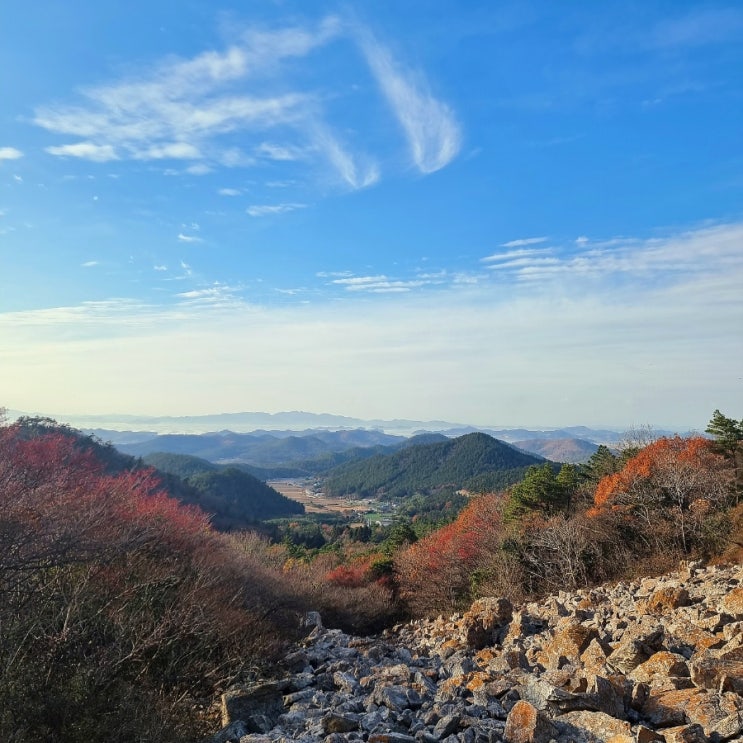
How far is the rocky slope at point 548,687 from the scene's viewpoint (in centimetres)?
725

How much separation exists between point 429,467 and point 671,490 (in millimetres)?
117854

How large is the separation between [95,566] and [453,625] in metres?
11.1

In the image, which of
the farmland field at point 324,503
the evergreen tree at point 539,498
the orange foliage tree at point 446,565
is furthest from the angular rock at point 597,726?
the farmland field at point 324,503

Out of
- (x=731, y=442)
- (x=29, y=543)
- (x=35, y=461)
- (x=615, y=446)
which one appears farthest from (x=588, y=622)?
(x=615, y=446)

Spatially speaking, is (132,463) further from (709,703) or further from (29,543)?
(709,703)

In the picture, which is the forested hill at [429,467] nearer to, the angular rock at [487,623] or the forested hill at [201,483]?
the forested hill at [201,483]

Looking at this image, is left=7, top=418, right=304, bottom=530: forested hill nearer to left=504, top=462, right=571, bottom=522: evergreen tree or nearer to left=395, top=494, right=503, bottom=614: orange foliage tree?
left=395, top=494, right=503, bottom=614: orange foliage tree

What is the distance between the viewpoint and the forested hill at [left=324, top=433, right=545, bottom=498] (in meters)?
123

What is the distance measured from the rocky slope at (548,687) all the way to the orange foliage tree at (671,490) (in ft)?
32.3

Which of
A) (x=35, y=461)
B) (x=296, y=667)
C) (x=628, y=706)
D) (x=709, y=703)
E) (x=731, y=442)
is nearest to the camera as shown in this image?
(x=709, y=703)

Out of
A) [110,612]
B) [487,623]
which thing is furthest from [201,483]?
[487,623]

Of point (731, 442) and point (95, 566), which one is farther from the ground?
point (731, 442)

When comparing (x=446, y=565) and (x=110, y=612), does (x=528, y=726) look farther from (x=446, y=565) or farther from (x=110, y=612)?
Answer: (x=446, y=565)

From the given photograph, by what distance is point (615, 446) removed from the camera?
41.1 metres
